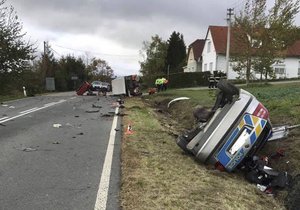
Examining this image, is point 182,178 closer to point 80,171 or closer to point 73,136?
point 80,171

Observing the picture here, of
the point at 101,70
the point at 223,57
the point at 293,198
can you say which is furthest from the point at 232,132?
the point at 101,70

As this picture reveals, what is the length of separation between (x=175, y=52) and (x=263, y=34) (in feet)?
130

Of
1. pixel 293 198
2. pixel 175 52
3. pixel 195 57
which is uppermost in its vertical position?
pixel 175 52

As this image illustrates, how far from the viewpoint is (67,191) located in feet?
20.5

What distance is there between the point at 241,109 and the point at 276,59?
1176 inches

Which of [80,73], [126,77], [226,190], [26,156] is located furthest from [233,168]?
[80,73]

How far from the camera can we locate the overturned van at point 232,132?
306 inches

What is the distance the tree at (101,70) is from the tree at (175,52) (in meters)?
39.8

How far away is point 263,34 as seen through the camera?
1351 inches

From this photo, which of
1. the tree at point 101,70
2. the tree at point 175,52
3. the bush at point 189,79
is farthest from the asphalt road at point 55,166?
the tree at point 101,70

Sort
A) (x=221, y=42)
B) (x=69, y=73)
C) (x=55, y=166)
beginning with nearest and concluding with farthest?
(x=55, y=166), (x=221, y=42), (x=69, y=73)

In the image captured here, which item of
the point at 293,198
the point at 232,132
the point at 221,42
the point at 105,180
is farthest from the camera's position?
the point at 221,42

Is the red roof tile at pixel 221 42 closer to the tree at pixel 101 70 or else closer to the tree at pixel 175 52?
the tree at pixel 175 52

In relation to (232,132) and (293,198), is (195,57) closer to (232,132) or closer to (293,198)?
(232,132)
